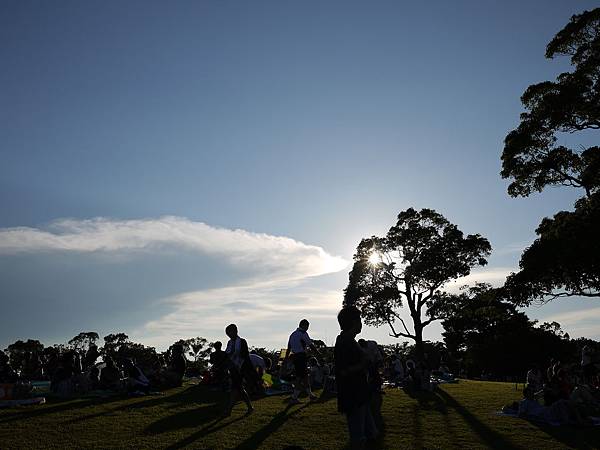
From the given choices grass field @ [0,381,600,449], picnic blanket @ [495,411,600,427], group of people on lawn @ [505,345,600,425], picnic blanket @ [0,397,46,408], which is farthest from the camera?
picnic blanket @ [0,397,46,408]

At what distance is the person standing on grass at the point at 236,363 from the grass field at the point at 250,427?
50 centimetres

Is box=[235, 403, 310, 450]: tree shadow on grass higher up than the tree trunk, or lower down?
lower down

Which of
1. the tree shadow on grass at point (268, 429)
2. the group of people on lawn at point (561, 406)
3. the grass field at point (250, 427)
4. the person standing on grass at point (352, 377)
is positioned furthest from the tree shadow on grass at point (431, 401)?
the person standing on grass at point (352, 377)

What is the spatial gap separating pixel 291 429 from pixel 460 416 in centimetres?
508

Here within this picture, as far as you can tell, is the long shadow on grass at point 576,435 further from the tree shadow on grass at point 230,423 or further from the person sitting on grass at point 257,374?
the person sitting on grass at point 257,374

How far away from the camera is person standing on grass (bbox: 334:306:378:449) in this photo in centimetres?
573

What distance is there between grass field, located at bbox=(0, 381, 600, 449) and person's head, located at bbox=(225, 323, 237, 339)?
6.26 feet

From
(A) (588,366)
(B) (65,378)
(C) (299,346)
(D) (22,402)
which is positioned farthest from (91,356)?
(A) (588,366)

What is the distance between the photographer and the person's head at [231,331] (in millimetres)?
12577

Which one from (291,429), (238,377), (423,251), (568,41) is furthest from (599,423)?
(423,251)

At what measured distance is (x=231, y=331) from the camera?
1261 cm

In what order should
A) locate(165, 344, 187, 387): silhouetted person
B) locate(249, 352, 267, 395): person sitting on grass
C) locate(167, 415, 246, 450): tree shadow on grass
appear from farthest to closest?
locate(165, 344, 187, 387): silhouetted person < locate(249, 352, 267, 395): person sitting on grass < locate(167, 415, 246, 450): tree shadow on grass

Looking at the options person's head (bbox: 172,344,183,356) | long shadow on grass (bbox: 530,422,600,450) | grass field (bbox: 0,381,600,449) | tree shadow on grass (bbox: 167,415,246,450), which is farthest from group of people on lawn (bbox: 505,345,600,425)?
person's head (bbox: 172,344,183,356)

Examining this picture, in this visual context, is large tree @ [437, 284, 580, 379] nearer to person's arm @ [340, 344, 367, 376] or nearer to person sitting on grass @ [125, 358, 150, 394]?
person sitting on grass @ [125, 358, 150, 394]
